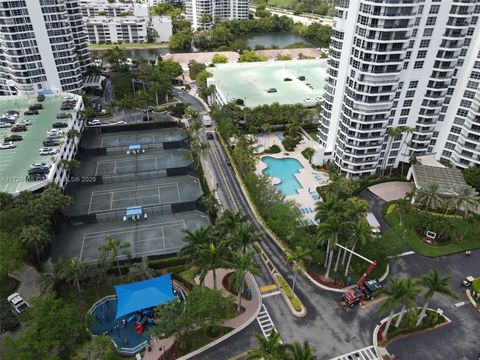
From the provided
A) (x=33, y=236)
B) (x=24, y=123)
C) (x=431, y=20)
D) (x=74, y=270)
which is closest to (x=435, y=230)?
(x=431, y=20)

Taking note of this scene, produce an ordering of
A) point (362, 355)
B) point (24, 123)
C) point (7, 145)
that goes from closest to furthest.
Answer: point (362, 355) → point (7, 145) → point (24, 123)

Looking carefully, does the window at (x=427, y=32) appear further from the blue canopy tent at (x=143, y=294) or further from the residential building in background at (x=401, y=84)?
the blue canopy tent at (x=143, y=294)

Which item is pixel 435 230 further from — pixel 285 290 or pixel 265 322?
pixel 265 322

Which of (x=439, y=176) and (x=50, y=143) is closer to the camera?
(x=439, y=176)

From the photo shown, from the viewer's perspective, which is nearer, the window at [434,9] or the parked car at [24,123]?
the window at [434,9]

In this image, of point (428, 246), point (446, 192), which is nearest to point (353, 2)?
point (446, 192)

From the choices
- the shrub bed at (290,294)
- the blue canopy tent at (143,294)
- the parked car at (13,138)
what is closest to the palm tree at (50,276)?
the blue canopy tent at (143,294)

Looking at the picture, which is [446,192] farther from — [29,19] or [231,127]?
[29,19]
